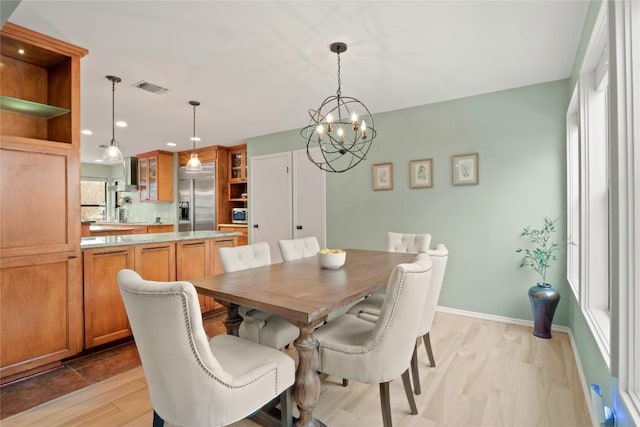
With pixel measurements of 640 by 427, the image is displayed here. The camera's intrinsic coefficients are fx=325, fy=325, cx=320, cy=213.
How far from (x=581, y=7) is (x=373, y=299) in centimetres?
241

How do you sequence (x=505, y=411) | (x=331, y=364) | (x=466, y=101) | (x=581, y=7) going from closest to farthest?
1. (x=331, y=364)
2. (x=505, y=411)
3. (x=581, y=7)
4. (x=466, y=101)

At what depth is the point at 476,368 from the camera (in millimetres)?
2453

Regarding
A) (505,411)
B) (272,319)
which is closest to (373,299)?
(272,319)

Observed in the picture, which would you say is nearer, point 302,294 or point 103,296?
point 302,294

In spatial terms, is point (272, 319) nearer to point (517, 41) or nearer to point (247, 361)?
point (247, 361)

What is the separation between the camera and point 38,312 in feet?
7.84

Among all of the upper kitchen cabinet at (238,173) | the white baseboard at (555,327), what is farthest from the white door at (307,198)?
the white baseboard at (555,327)

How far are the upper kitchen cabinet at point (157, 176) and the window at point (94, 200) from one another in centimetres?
235

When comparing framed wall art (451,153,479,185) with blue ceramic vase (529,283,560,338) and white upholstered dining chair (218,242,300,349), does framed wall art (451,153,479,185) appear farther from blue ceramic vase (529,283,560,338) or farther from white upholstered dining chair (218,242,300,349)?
white upholstered dining chair (218,242,300,349)

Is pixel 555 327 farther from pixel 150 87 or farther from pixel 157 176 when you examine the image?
pixel 157 176

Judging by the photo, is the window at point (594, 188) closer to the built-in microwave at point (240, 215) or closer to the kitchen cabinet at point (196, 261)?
the kitchen cabinet at point (196, 261)

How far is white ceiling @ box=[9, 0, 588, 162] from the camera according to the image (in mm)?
2115

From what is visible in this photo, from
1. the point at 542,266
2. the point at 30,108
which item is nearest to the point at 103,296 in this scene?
the point at 30,108

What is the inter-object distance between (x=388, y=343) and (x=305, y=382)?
0.44 meters
